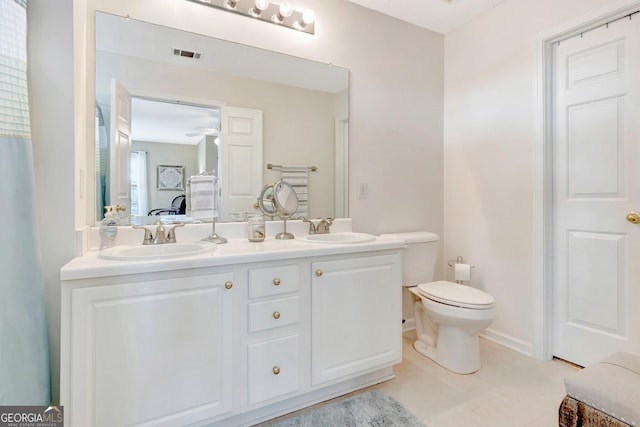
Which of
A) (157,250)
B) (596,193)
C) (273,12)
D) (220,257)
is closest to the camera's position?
(220,257)

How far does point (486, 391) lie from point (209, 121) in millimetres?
2163

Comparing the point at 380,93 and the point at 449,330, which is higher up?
the point at 380,93

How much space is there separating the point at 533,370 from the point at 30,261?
2586 mm

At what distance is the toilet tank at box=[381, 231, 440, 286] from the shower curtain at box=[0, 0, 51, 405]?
189 centimetres

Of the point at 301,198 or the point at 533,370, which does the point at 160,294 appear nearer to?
the point at 301,198

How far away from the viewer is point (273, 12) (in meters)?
1.95

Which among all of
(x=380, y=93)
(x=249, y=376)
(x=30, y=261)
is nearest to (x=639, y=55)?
(x=380, y=93)

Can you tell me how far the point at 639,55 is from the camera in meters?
1.67

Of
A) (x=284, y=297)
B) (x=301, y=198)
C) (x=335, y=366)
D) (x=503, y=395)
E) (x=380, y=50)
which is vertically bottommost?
(x=503, y=395)

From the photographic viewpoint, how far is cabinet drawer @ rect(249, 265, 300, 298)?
54.2 inches

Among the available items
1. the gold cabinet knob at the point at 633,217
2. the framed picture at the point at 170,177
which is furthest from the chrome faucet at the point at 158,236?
the gold cabinet knob at the point at 633,217

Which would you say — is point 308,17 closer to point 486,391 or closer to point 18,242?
point 18,242

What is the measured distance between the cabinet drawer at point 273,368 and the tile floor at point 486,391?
1.92 feet

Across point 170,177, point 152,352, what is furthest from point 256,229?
point 152,352
